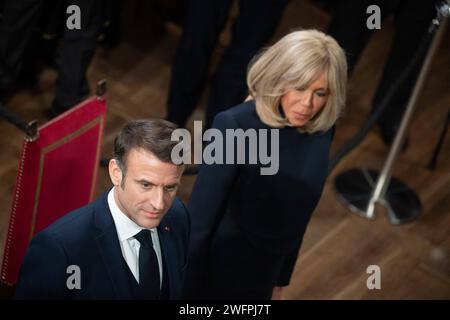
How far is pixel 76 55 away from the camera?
4641 millimetres

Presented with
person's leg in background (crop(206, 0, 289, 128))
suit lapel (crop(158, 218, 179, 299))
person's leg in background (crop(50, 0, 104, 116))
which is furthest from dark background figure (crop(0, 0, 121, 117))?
suit lapel (crop(158, 218, 179, 299))

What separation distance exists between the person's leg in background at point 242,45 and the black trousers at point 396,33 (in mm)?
372

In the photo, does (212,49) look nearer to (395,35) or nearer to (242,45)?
(242,45)

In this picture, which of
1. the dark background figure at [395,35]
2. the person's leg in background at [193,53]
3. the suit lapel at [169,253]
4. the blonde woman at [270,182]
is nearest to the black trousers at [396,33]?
the dark background figure at [395,35]

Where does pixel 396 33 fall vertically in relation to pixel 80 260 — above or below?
above

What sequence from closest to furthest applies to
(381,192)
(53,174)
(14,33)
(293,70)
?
1. (293,70)
2. (53,174)
3. (14,33)
4. (381,192)

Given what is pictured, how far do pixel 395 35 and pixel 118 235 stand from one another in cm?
305

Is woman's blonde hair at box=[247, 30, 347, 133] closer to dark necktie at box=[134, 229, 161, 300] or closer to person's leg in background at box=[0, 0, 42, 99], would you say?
dark necktie at box=[134, 229, 161, 300]

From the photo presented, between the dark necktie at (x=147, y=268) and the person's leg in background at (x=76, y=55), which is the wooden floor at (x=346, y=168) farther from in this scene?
the dark necktie at (x=147, y=268)

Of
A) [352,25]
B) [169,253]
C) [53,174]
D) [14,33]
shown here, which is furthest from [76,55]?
[169,253]

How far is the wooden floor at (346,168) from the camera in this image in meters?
4.57

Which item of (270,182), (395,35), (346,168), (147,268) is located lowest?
(147,268)

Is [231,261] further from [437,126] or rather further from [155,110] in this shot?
[437,126]
